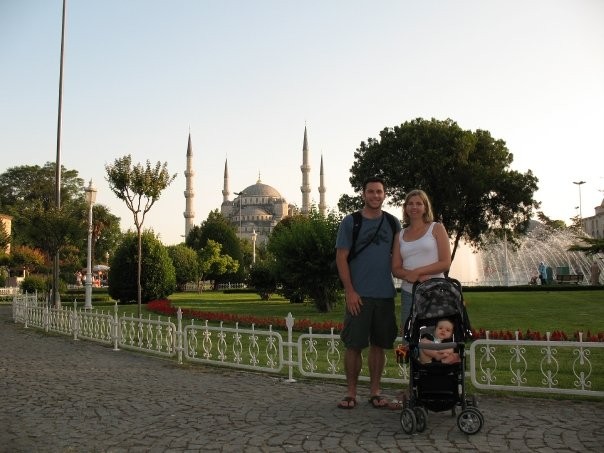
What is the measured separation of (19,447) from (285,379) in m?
3.63

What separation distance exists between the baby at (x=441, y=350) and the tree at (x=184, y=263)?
38236 mm

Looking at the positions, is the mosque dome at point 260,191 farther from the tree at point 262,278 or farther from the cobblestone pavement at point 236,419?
the cobblestone pavement at point 236,419

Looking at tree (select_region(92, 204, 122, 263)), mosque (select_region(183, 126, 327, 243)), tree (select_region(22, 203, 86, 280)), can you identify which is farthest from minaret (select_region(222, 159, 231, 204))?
tree (select_region(22, 203, 86, 280))

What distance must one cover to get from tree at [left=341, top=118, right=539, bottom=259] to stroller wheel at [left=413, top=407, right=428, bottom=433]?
26.0 metres

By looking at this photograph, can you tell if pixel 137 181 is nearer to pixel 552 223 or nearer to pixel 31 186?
pixel 31 186

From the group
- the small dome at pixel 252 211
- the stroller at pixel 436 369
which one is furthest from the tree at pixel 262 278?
the small dome at pixel 252 211

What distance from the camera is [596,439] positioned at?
4555 mm

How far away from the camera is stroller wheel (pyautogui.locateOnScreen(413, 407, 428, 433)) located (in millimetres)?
4711

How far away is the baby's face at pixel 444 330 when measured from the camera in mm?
4891

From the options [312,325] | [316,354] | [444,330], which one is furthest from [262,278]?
[444,330]

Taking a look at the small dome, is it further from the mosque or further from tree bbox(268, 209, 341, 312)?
tree bbox(268, 209, 341, 312)

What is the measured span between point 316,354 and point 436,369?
12.2ft

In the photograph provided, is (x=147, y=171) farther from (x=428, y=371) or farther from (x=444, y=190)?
(x=444, y=190)

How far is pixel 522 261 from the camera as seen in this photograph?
166ft
